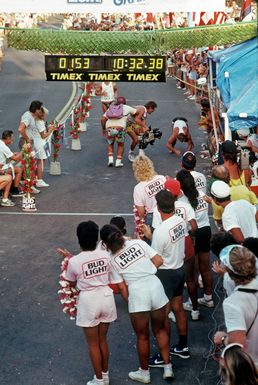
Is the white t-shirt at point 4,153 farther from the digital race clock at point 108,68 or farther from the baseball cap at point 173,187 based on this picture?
the baseball cap at point 173,187

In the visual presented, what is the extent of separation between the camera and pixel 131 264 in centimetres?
731

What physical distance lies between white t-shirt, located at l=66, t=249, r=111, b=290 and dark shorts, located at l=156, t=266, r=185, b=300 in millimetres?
878

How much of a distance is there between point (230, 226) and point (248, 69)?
4221 millimetres

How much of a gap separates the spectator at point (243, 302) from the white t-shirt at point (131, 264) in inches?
53.2

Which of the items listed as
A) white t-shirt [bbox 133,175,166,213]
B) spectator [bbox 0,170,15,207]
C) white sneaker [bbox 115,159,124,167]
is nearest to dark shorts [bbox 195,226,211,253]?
white t-shirt [bbox 133,175,166,213]

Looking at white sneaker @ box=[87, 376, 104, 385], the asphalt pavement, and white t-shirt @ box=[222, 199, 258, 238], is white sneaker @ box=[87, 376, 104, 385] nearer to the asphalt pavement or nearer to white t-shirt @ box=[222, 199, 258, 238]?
the asphalt pavement

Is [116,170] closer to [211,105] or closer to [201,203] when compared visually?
[211,105]

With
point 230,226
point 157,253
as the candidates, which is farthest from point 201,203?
point 157,253

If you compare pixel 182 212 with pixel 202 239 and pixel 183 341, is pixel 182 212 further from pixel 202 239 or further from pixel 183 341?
pixel 183 341

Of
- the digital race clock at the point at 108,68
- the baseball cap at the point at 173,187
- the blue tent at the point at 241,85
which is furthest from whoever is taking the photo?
the digital race clock at the point at 108,68

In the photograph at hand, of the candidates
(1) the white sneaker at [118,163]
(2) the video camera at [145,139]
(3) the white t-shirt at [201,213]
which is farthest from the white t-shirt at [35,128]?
(3) the white t-shirt at [201,213]

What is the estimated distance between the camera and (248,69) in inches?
452

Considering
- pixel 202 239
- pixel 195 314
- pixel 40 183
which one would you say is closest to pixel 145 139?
pixel 40 183

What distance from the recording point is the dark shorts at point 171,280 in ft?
26.1
